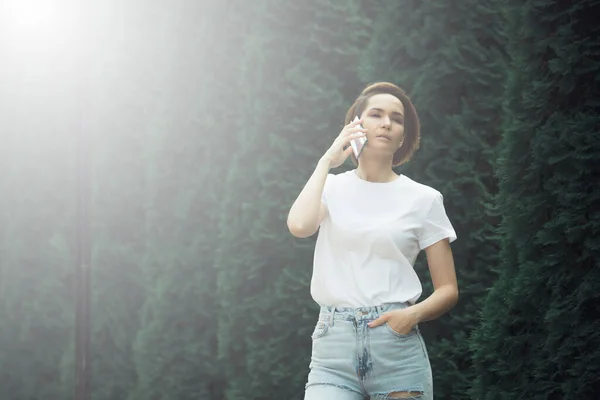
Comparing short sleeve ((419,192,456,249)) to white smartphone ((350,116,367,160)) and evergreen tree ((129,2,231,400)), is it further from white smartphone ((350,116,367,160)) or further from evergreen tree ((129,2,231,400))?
evergreen tree ((129,2,231,400))

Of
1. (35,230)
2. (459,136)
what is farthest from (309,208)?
(35,230)

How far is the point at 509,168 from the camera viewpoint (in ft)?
14.6

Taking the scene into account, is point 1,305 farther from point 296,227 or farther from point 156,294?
point 296,227

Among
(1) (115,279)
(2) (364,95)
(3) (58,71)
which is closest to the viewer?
(2) (364,95)

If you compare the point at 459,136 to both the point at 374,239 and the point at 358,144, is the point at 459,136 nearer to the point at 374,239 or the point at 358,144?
the point at 358,144

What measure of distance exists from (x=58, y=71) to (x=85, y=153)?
230cm

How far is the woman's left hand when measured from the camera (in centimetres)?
330

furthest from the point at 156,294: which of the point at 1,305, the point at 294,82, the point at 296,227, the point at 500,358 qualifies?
the point at 296,227

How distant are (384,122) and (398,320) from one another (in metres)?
0.79

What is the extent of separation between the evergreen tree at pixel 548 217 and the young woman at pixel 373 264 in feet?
3.01

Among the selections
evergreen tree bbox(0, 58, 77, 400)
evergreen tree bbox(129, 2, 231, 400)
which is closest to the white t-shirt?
evergreen tree bbox(129, 2, 231, 400)

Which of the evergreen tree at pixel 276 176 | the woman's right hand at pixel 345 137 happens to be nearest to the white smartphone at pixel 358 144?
the woman's right hand at pixel 345 137

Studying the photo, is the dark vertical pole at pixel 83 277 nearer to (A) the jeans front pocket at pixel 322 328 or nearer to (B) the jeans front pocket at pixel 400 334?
(A) the jeans front pocket at pixel 322 328

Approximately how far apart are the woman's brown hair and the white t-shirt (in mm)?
254
